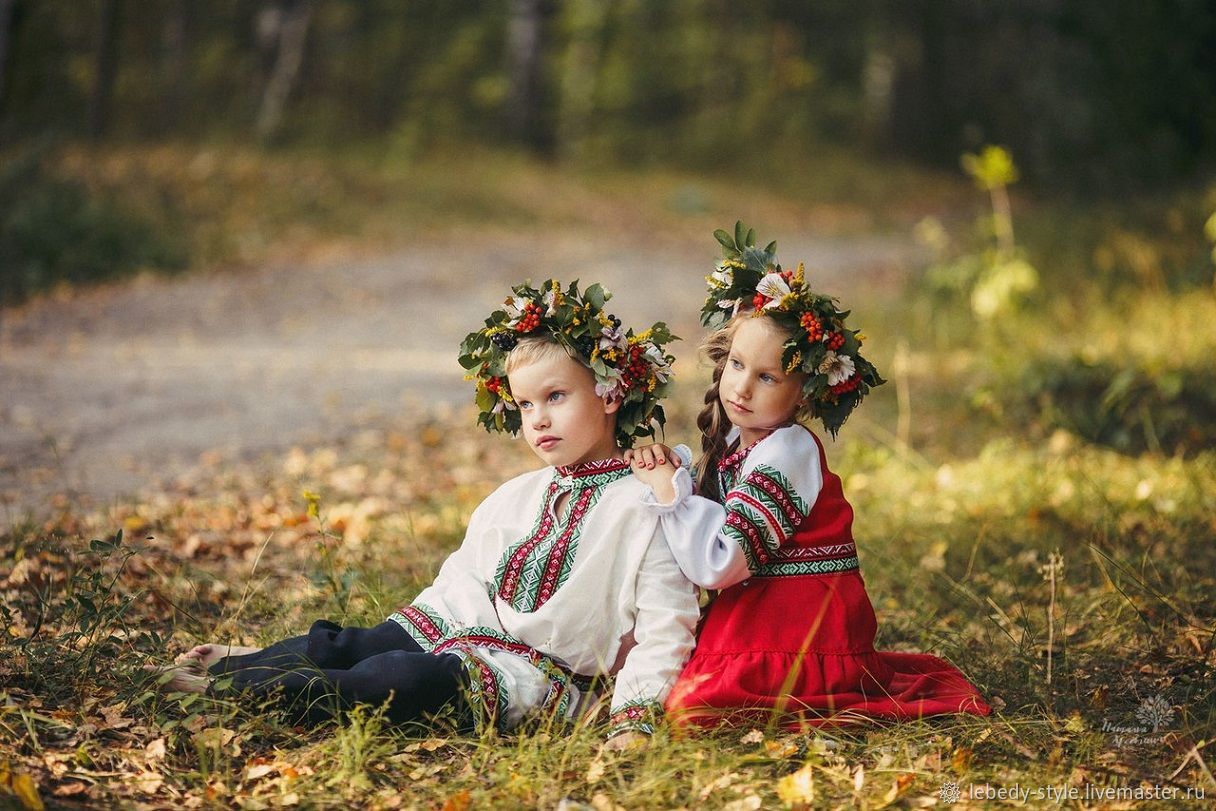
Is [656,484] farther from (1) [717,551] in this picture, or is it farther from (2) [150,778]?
(2) [150,778]

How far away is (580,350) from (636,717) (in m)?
0.99

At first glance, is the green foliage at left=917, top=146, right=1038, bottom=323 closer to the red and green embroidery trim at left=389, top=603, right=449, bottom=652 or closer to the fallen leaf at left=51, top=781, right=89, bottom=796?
the red and green embroidery trim at left=389, top=603, right=449, bottom=652

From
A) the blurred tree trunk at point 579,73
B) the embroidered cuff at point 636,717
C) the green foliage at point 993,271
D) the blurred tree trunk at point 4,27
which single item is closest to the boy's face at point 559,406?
the embroidered cuff at point 636,717

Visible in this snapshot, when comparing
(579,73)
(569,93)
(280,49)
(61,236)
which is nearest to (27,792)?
(61,236)

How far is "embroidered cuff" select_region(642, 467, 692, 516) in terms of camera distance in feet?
9.60

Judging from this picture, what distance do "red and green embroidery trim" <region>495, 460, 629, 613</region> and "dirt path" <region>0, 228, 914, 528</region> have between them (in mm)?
2261

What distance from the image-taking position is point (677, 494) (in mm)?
2936

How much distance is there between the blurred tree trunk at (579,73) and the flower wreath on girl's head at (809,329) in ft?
61.1

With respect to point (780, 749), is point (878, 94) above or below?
above

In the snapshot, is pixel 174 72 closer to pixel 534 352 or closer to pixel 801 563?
pixel 534 352

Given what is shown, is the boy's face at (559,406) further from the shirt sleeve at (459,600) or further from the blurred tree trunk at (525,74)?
the blurred tree trunk at (525,74)

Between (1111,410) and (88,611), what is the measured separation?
5088mm

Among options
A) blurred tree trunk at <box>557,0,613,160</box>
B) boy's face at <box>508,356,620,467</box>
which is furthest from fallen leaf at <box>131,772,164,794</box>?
blurred tree trunk at <box>557,0,613,160</box>

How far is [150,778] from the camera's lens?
2.70 meters
